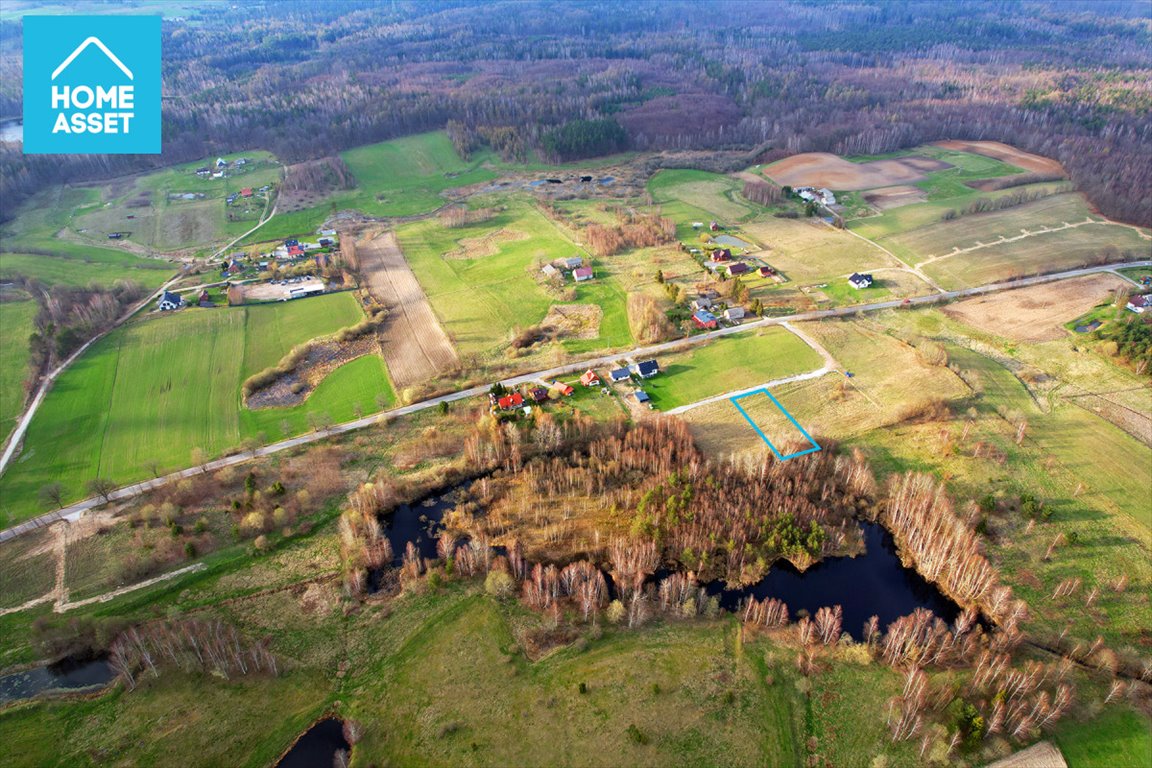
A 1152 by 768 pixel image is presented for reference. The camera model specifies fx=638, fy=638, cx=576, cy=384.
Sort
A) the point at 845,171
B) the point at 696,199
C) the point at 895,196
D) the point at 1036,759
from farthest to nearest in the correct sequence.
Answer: the point at 845,171 → the point at 696,199 → the point at 895,196 → the point at 1036,759

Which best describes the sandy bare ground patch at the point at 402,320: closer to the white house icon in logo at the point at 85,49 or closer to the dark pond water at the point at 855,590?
the dark pond water at the point at 855,590

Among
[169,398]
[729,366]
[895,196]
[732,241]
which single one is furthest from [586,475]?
[895,196]

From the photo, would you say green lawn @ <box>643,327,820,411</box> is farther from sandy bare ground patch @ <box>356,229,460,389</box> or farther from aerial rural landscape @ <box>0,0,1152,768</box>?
sandy bare ground patch @ <box>356,229,460,389</box>

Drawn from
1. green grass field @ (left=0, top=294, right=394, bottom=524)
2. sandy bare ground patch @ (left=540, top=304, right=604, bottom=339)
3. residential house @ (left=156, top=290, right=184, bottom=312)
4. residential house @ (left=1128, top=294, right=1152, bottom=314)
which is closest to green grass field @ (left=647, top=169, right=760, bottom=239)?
sandy bare ground patch @ (left=540, top=304, right=604, bottom=339)

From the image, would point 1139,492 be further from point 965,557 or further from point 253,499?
point 253,499

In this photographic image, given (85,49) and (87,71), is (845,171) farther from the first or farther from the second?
(85,49)

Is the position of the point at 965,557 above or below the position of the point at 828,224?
below

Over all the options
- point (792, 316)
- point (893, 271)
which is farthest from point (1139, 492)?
point (893, 271)
